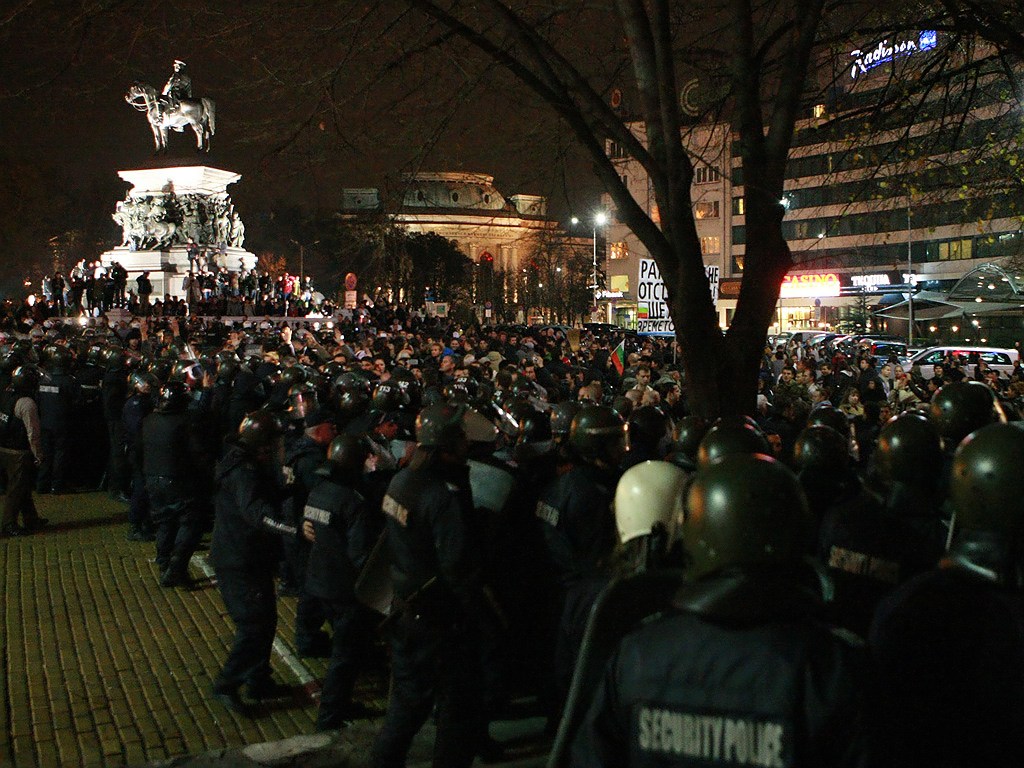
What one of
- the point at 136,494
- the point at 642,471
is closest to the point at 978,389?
the point at 642,471

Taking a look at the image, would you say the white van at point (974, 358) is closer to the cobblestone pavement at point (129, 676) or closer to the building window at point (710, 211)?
the cobblestone pavement at point (129, 676)

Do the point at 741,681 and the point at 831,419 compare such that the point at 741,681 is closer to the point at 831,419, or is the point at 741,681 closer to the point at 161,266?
the point at 831,419

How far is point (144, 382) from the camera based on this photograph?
12031mm

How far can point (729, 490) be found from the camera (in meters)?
2.53

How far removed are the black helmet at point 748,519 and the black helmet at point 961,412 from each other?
4229 millimetres

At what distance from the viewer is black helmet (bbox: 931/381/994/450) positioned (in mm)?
6383

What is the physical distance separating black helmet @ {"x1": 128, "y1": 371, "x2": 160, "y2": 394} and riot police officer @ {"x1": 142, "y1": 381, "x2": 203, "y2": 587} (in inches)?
71.7

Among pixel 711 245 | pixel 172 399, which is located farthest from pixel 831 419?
pixel 711 245

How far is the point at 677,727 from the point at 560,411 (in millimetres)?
4877

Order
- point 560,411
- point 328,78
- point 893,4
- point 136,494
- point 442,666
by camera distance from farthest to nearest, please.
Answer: point 136,494
point 893,4
point 328,78
point 560,411
point 442,666

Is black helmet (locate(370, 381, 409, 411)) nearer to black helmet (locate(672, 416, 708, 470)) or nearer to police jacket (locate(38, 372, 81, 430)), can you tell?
black helmet (locate(672, 416, 708, 470))

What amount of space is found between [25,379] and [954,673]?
13.4 m

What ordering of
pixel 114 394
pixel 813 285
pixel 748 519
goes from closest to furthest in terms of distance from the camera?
pixel 748 519 → pixel 114 394 → pixel 813 285

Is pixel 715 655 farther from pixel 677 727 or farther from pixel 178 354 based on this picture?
pixel 178 354
